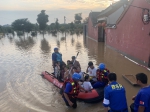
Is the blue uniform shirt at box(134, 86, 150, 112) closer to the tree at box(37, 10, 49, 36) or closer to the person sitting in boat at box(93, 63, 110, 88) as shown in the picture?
the person sitting in boat at box(93, 63, 110, 88)

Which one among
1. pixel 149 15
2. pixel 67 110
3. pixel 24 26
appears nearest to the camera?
pixel 67 110

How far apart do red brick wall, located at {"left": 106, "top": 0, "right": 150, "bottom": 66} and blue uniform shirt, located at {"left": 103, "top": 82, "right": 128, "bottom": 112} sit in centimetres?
844

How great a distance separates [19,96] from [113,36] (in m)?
14.7

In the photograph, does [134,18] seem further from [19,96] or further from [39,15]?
[39,15]

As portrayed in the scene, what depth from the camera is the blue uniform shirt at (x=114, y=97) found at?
12.1 feet

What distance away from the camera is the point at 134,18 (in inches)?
531

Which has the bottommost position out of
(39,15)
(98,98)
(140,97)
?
(98,98)

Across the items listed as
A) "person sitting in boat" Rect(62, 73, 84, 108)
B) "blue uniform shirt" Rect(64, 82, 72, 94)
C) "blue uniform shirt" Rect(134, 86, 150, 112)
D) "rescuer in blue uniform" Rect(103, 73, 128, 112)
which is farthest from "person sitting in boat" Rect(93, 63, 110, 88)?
"blue uniform shirt" Rect(134, 86, 150, 112)

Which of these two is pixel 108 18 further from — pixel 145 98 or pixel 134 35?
pixel 145 98

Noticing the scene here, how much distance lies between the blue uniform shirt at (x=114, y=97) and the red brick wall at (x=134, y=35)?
8436 millimetres

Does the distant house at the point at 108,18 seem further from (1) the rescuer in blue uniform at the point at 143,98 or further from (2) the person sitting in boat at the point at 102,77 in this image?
(1) the rescuer in blue uniform at the point at 143,98

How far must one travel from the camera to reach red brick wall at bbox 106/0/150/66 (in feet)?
38.3

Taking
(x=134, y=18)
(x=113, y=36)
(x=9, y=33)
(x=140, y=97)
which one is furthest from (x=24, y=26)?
(x=140, y=97)

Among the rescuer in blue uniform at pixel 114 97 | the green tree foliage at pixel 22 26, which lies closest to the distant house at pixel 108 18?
the rescuer in blue uniform at pixel 114 97
